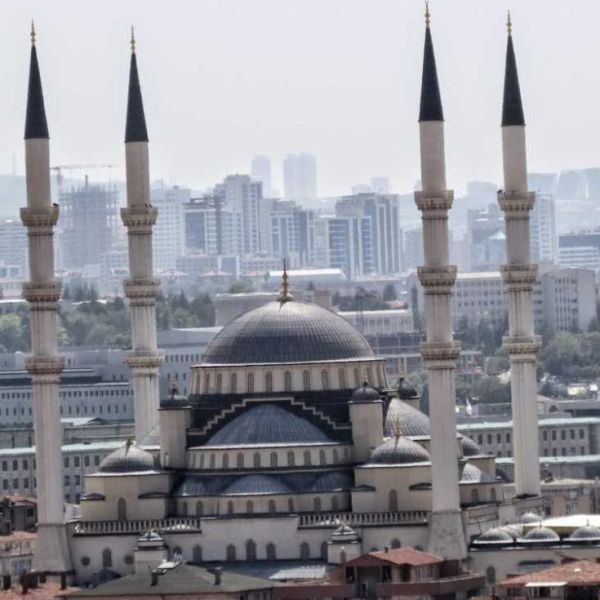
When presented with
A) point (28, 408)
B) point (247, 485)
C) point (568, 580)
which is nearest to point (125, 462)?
point (247, 485)

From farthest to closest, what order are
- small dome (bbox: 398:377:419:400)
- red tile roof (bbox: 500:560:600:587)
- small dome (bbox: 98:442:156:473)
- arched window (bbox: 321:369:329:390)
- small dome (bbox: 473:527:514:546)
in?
small dome (bbox: 398:377:419:400)
arched window (bbox: 321:369:329:390)
small dome (bbox: 98:442:156:473)
small dome (bbox: 473:527:514:546)
red tile roof (bbox: 500:560:600:587)

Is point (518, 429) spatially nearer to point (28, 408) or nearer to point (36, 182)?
point (36, 182)

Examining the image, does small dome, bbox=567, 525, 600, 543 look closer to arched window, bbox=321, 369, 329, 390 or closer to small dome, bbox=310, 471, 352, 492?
small dome, bbox=310, 471, 352, 492

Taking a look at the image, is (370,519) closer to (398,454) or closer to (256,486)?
(398,454)

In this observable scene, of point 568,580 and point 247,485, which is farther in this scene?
point 247,485

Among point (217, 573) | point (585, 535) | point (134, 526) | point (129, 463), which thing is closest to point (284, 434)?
point (129, 463)

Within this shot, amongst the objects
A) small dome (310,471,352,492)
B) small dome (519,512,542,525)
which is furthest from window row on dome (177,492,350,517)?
small dome (519,512,542,525)
